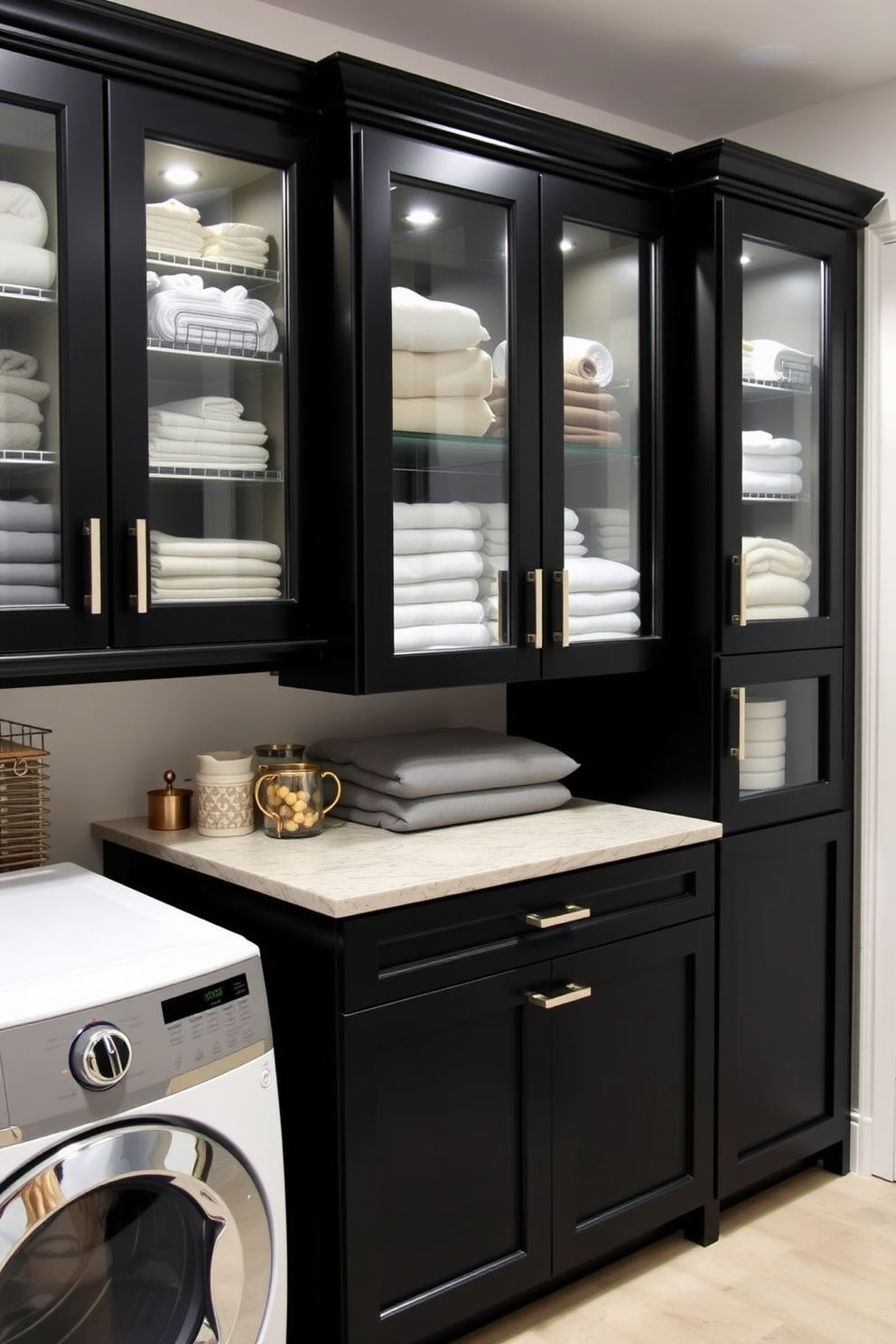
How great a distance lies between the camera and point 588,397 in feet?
8.34

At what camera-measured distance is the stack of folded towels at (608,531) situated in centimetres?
256

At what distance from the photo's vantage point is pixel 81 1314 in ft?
5.11

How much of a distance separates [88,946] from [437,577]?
0.93 meters

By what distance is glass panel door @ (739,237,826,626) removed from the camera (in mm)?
2680

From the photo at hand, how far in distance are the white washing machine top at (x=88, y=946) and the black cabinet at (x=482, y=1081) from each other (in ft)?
0.76

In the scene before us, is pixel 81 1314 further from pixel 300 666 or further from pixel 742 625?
pixel 742 625

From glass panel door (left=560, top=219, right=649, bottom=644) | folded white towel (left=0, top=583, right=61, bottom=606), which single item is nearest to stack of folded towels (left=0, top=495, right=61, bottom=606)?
folded white towel (left=0, top=583, right=61, bottom=606)

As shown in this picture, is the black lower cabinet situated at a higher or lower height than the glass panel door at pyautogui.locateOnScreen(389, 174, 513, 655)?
lower

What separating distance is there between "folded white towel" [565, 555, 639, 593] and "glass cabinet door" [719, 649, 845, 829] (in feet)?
0.88

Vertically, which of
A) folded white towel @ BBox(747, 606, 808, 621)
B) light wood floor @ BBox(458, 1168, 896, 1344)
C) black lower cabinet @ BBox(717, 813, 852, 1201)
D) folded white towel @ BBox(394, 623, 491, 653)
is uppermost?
folded white towel @ BBox(747, 606, 808, 621)

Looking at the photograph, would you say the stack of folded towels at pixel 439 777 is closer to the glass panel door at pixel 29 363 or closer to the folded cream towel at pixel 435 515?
the folded cream towel at pixel 435 515

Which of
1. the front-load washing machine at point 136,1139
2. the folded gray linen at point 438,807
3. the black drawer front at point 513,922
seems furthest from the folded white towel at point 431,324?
the front-load washing machine at point 136,1139

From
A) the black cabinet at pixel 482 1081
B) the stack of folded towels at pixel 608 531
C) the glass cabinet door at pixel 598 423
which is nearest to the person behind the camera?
the black cabinet at pixel 482 1081

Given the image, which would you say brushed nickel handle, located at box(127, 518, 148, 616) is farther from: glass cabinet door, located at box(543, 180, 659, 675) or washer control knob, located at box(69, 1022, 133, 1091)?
glass cabinet door, located at box(543, 180, 659, 675)
